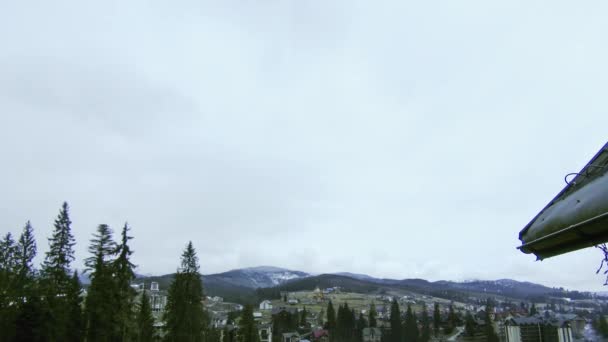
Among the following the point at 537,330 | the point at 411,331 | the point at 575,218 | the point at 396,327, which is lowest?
the point at 411,331

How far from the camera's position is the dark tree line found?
35.0 m

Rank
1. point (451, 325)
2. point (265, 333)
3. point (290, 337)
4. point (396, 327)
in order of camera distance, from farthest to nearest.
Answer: point (451, 325)
point (290, 337)
point (396, 327)
point (265, 333)

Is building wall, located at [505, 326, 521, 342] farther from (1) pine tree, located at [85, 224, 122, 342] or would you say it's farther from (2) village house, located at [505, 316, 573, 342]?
(1) pine tree, located at [85, 224, 122, 342]

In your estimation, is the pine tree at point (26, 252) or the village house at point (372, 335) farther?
the village house at point (372, 335)

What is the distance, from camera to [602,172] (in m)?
3.36

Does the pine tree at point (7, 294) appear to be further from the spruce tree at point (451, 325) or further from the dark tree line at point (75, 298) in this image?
the spruce tree at point (451, 325)

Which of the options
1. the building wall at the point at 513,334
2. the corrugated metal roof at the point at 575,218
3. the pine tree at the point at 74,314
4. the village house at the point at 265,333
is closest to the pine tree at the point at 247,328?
the pine tree at the point at 74,314

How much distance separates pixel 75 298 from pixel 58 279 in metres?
2.27

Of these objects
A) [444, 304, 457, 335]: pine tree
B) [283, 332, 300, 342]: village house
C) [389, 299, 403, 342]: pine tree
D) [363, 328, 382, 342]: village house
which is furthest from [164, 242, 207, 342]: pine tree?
[444, 304, 457, 335]: pine tree

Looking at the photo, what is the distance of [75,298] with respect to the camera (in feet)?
132

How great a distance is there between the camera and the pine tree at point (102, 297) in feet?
115

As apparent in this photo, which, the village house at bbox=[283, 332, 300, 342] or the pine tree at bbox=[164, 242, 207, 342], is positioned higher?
the pine tree at bbox=[164, 242, 207, 342]

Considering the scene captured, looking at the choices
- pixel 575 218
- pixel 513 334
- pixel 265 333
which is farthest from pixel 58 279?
pixel 513 334

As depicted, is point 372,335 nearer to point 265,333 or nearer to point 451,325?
point 265,333
